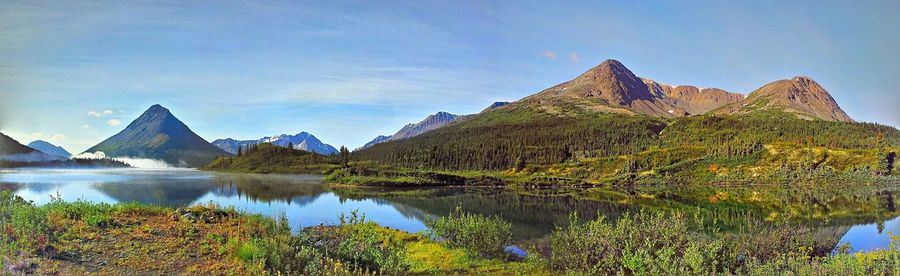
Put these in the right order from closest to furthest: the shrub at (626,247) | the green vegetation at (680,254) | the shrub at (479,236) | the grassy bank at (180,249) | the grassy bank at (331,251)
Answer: the green vegetation at (680,254) < the grassy bank at (331,251) < the grassy bank at (180,249) < the shrub at (626,247) < the shrub at (479,236)

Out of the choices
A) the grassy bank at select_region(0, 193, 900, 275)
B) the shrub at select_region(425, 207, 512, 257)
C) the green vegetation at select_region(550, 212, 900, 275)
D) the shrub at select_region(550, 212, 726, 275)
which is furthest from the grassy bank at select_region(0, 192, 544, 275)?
the green vegetation at select_region(550, 212, 900, 275)

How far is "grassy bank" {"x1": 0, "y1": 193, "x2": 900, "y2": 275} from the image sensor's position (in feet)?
45.3

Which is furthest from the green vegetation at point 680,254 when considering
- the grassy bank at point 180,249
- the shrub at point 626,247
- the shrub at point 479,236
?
the shrub at point 479,236

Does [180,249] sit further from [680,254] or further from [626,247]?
[680,254]

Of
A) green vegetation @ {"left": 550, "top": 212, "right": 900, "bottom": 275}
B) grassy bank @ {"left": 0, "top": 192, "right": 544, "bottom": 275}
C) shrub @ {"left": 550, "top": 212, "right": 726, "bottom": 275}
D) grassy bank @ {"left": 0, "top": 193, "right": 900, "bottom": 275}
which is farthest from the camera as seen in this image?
shrub @ {"left": 550, "top": 212, "right": 726, "bottom": 275}

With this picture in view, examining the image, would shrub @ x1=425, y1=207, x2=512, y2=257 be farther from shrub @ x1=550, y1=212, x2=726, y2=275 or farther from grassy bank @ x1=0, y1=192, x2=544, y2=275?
shrub @ x1=550, y1=212, x2=726, y2=275

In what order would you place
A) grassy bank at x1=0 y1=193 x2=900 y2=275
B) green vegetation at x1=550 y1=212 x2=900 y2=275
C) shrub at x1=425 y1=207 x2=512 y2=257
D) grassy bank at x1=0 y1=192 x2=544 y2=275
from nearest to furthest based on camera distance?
1. green vegetation at x1=550 y1=212 x2=900 y2=275
2. grassy bank at x1=0 y1=193 x2=900 y2=275
3. grassy bank at x1=0 y1=192 x2=544 y2=275
4. shrub at x1=425 y1=207 x2=512 y2=257

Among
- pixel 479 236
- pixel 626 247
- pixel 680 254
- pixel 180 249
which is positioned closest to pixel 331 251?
pixel 180 249

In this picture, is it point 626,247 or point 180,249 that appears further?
point 180,249

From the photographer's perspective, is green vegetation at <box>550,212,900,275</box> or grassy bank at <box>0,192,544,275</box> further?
grassy bank at <box>0,192,544,275</box>

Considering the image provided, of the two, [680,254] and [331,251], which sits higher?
[331,251]

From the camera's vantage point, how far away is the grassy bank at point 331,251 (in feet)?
45.3

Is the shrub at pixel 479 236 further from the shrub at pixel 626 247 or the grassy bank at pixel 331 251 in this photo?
the shrub at pixel 626 247

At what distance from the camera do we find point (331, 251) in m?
16.5
